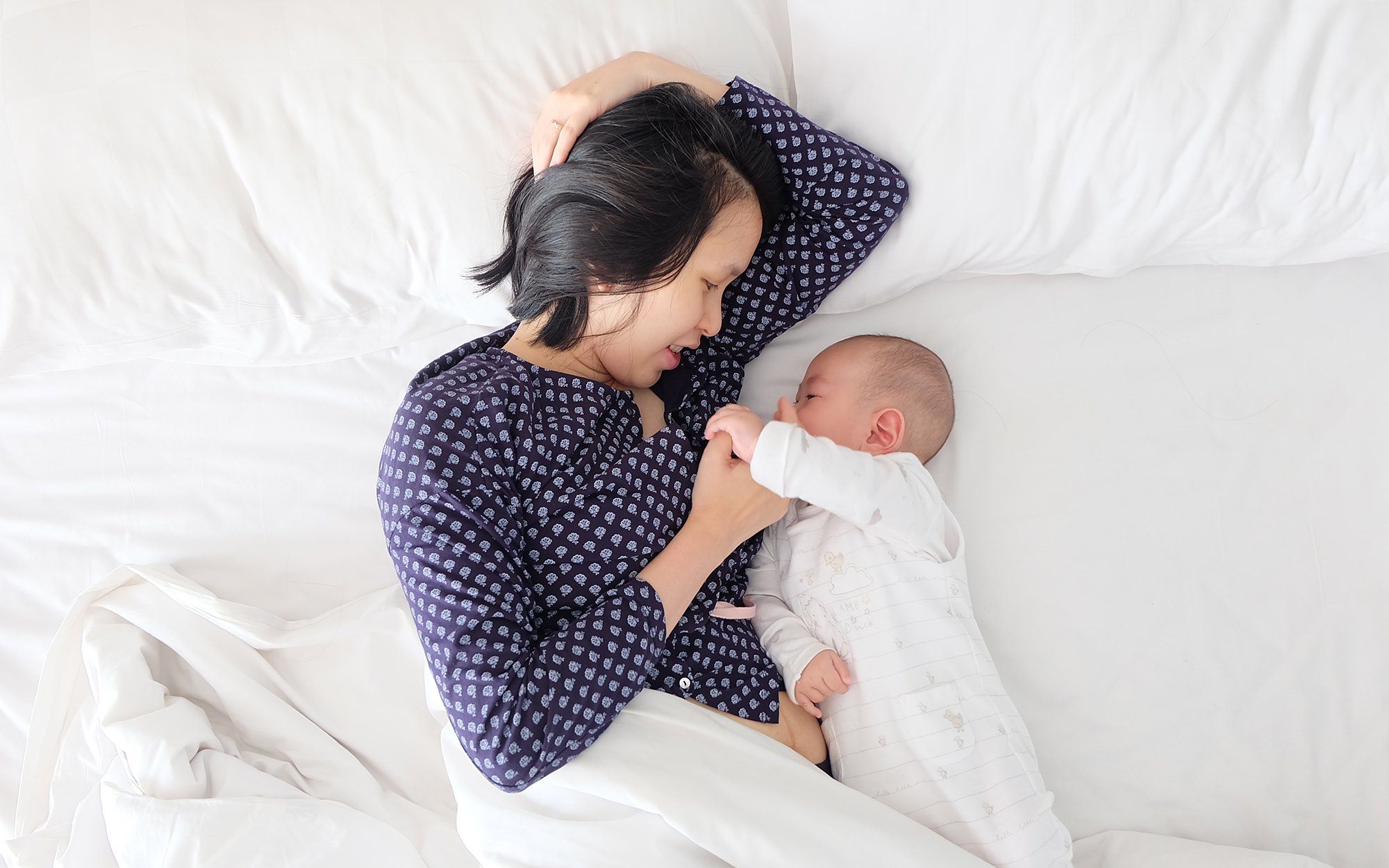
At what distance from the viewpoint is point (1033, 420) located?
4.24 ft

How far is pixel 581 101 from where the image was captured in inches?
43.2

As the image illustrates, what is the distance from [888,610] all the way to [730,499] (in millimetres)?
245

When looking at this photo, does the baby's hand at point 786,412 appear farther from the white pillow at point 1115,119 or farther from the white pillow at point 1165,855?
the white pillow at point 1165,855

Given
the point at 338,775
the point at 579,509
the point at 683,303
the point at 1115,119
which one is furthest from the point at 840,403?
the point at 338,775

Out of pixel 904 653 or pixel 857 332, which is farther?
pixel 857 332

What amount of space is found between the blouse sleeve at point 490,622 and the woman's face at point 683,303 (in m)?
0.21

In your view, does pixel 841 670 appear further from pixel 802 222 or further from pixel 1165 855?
pixel 802 222

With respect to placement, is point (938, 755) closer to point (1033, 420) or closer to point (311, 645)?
point (1033, 420)

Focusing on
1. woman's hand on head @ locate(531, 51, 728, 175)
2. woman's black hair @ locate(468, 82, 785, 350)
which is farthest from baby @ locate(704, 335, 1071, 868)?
woman's hand on head @ locate(531, 51, 728, 175)

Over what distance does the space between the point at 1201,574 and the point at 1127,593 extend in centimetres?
10

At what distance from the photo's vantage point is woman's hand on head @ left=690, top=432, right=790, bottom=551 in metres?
1.10

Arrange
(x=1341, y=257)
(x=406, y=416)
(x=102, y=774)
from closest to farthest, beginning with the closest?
(x=406, y=416) → (x=102, y=774) → (x=1341, y=257)

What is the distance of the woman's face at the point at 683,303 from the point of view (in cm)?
108

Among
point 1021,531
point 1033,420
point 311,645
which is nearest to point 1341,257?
point 1033,420
